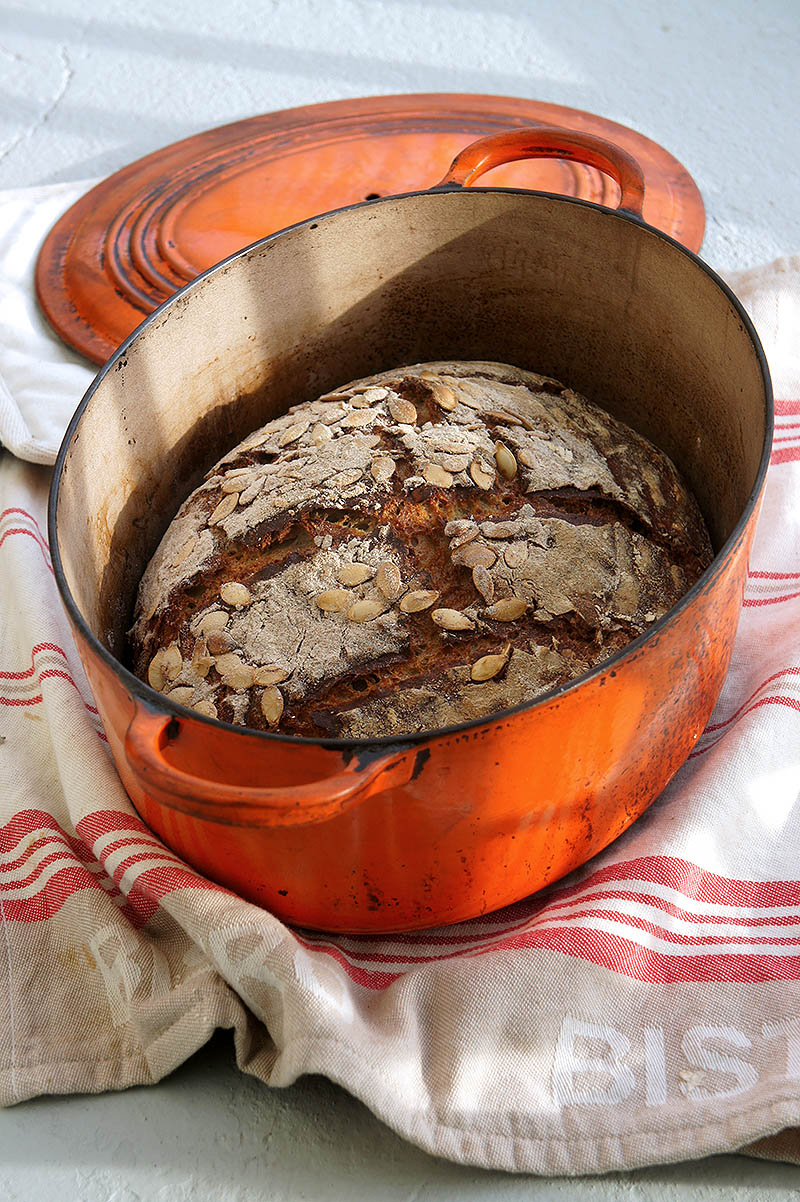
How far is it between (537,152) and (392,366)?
324 millimetres

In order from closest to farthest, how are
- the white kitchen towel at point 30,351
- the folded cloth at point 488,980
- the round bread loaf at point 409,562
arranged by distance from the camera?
the folded cloth at point 488,980 → the round bread loaf at point 409,562 → the white kitchen towel at point 30,351

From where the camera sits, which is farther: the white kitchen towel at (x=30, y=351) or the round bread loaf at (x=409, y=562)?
the white kitchen towel at (x=30, y=351)

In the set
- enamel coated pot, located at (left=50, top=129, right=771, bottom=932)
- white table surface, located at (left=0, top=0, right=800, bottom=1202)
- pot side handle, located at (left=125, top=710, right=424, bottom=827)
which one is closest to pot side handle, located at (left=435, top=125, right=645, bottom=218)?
enamel coated pot, located at (left=50, top=129, right=771, bottom=932)

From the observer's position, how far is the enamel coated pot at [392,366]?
2.85ft

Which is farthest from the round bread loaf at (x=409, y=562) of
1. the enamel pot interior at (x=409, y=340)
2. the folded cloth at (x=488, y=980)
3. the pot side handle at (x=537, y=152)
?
the pot side handle at (x=537, y=152)

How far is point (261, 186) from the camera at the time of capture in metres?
1.92

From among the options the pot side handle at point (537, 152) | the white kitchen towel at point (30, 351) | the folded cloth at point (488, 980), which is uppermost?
the pot side handle at point (537, 152)

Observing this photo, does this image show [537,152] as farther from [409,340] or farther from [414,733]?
[414,733]

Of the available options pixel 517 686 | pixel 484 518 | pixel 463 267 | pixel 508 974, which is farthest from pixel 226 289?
pixel 508 974

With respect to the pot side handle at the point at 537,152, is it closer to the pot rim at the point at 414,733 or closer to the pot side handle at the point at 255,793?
the pot rim at the point at 414,733

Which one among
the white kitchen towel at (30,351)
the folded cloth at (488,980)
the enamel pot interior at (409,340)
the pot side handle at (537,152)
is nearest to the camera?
the folded cloth at (488,980)

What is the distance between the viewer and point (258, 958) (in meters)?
0.97

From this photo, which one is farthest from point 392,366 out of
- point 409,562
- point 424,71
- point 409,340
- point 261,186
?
point 424,71

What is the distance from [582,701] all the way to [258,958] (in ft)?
1.17
